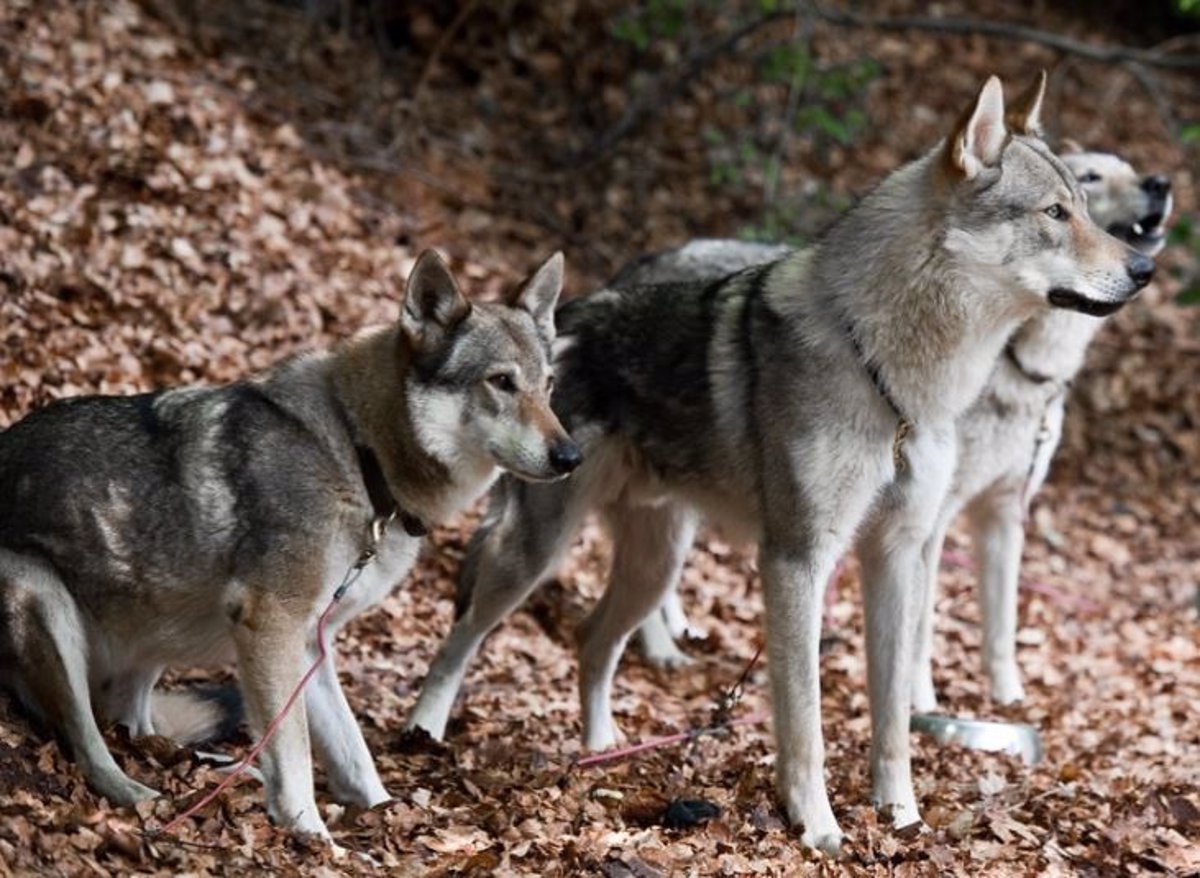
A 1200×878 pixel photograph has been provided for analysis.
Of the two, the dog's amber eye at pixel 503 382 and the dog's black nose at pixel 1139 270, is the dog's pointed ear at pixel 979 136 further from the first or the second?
the dog's amber eye at pixel 503 382

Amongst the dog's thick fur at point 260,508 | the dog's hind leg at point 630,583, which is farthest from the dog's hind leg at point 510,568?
the dog's thick fur at point 260,508

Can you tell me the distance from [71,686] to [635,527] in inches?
110

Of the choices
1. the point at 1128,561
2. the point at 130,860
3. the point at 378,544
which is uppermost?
the point at 378,544

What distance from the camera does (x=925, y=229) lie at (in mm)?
6168

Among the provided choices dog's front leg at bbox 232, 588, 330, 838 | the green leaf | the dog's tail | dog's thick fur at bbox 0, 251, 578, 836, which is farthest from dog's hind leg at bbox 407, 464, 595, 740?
the green leaf

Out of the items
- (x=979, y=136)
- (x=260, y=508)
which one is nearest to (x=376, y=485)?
(x=260, y=508)

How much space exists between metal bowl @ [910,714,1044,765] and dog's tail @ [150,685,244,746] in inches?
134

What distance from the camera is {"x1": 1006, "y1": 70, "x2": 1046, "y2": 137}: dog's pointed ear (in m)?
6.47

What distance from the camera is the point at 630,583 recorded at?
24.1 ft

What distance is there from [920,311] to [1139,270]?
85 cm

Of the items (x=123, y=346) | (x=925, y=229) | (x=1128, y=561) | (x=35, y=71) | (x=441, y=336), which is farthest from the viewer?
(x=1128, y=561)

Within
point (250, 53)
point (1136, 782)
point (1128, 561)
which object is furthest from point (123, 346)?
point (1128, 561)

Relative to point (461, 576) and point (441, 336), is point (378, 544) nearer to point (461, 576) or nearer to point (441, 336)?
point (441, 336)

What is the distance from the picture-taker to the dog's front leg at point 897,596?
20.4 ft
